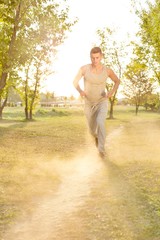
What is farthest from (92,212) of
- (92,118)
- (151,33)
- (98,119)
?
(151,33)

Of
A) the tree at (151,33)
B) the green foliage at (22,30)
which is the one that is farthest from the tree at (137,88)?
the green foliage at (22,30)

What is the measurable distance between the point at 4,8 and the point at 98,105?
6611mm

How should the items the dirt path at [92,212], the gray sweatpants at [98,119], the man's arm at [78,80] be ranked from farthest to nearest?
the gray sweatpants at [98,119], the man's arm at [78,80], the dirt path at [92,212]

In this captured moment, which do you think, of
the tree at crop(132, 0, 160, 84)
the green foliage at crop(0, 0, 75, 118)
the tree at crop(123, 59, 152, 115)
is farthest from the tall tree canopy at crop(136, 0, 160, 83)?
the tree at crop(123, 59, 152, 115)

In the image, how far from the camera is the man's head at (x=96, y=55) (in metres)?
9.72

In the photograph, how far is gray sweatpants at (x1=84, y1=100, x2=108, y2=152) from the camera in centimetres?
1058

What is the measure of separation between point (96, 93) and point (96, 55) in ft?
3.90

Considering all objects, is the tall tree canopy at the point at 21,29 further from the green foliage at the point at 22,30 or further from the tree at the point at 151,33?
the tree at the point at 151,33

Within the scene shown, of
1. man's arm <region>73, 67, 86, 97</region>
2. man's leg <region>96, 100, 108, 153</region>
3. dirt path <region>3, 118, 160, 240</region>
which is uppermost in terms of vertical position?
man's arm <region>73, 67, 86, 97</region>

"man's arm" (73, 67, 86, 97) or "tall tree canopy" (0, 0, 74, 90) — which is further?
"tall tree canopy" (0, 0, 74, 90)

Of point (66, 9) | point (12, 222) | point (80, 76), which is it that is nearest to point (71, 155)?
point (80, 76)

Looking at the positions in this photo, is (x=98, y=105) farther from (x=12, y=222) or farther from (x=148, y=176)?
(x=12, y=222)

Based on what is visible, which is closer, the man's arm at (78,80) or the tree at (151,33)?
the man's arm at (78,80)

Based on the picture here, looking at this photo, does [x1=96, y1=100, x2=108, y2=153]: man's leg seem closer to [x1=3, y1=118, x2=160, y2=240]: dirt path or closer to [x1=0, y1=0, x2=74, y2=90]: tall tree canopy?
[x1=3, y1=118, x2=160, y2=240]: dirt path
